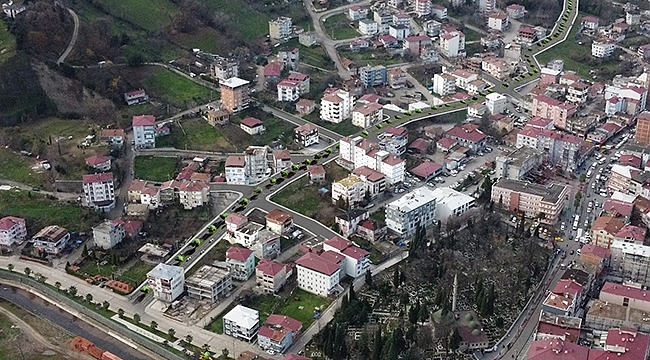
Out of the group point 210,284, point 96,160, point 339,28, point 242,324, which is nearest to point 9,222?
point 96,160

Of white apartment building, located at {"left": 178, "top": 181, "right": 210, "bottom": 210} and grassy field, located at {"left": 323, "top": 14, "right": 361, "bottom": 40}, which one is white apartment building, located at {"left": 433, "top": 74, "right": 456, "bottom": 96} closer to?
grassy field, located at {"left": 323, "top": 14, "right": 361, "bottom": 40}

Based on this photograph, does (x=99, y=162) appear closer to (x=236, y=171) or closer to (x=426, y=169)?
(x=236, y=171)

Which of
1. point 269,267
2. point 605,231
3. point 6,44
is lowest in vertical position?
point 605,231

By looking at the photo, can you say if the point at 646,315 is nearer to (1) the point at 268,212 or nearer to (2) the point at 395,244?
(2) the point at 395,244

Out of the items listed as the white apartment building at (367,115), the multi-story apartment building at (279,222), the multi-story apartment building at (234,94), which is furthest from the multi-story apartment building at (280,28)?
the multi-story apartment building at (279,222)

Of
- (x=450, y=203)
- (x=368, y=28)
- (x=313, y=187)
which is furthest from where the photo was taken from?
(x=368, y=28)

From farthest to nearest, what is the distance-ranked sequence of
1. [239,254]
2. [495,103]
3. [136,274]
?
[495,103] < [136,274] < [239,254]

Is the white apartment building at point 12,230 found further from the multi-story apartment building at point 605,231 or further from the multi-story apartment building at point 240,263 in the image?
the multi-story apartment building at point 605,231
